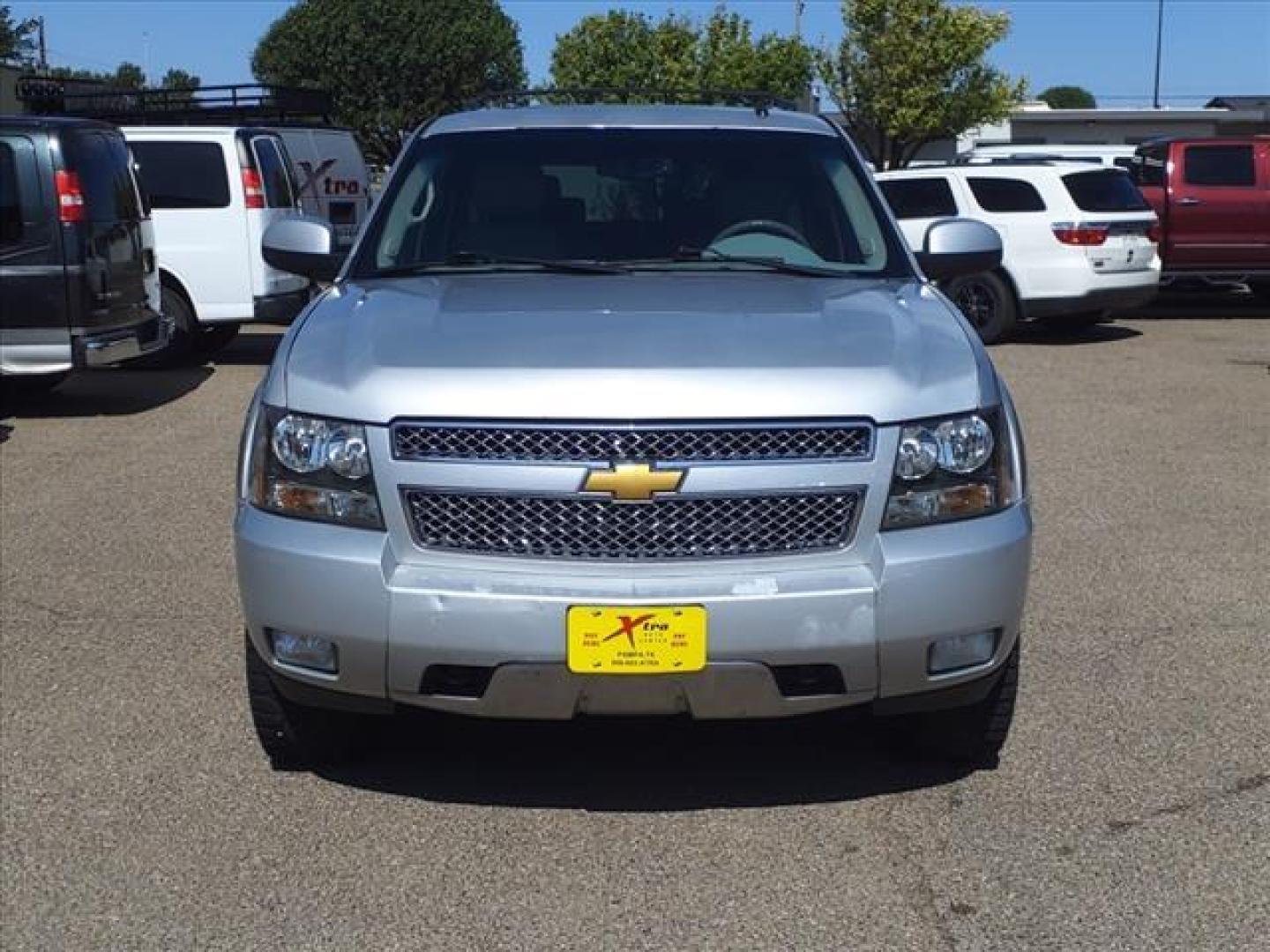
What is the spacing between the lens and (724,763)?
4.69 metres

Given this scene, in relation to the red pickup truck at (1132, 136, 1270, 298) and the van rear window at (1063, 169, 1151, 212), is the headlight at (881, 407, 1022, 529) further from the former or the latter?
the red pickup truck at (1132, 136, 1270, 298)

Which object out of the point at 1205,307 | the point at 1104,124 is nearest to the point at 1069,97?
the point at 1104,124

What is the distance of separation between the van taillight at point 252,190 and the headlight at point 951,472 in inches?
426

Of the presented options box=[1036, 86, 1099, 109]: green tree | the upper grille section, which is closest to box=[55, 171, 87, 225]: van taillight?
the upper grille section

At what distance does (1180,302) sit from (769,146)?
54.1 ft

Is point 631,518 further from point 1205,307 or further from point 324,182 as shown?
point 1205,307

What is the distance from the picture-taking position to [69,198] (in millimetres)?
10688

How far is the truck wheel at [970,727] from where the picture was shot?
437 centimetres

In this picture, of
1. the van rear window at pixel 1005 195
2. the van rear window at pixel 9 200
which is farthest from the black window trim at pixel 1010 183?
the van rear window at pixel 9 200

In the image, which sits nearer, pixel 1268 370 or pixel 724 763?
pixel 724 763

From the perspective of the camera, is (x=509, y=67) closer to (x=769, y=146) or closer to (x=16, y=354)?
(x=16, y=354)

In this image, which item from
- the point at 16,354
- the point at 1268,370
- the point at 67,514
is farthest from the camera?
the point at 1268,370

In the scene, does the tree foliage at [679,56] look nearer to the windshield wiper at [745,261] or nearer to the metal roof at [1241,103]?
the metal roof at [1241,103]

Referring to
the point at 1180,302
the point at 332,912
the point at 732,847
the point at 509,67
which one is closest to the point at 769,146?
the point at 732,847
